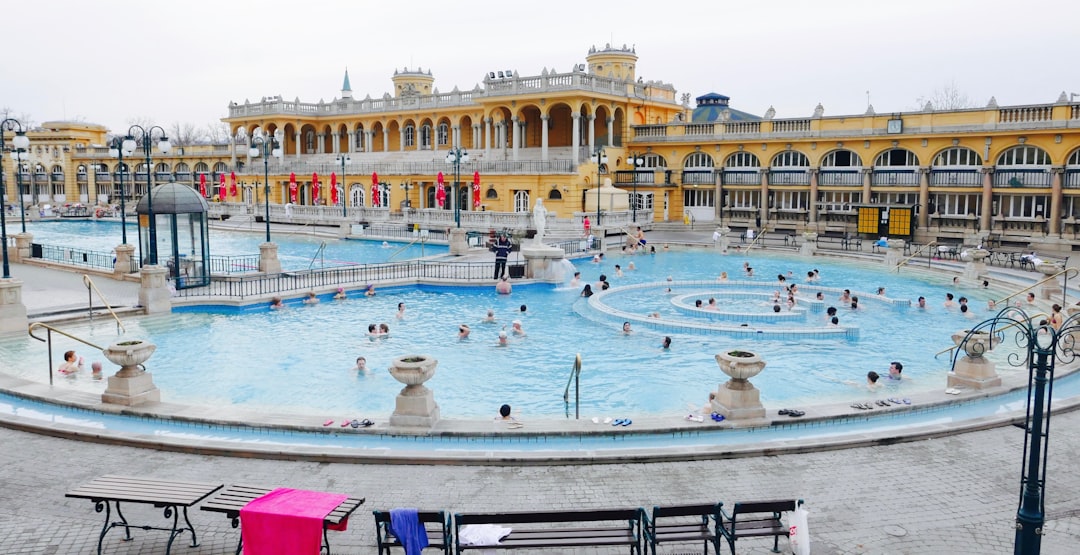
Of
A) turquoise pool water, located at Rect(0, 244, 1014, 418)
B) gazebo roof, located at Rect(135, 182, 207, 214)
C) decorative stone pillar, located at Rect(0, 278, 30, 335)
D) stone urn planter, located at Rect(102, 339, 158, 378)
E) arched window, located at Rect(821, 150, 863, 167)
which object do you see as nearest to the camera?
stone urn planter, located at Rect(102, 339, 158, 378)

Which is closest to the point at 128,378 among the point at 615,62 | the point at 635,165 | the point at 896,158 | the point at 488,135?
the point at 635,165

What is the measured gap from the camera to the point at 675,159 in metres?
54.7

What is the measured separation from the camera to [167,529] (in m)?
8.54

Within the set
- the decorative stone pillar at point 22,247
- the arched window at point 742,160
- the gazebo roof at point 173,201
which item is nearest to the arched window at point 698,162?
the arched window at point 742,160

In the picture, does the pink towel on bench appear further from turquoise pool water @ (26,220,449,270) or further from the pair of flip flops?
turquoise pool water @ (26,220,449,270)

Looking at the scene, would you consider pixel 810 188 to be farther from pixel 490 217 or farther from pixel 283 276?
pixel 283 276

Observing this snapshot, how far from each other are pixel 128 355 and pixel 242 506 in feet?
20.8

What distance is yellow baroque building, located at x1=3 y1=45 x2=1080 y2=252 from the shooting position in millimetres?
41250

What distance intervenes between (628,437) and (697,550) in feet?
11.9

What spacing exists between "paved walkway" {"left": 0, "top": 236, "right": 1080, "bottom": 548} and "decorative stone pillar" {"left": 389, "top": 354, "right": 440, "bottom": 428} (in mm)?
1401

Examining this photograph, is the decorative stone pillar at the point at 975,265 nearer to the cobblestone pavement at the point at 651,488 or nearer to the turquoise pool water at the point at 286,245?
the cobblestone pavement at the point at 651,488

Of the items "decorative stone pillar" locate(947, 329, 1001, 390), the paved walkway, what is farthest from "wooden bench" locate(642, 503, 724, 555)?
"decorative stone pillar" locate(947, 329, 1001, 390)

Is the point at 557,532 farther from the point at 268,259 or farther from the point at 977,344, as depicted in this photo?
the point at 268,259

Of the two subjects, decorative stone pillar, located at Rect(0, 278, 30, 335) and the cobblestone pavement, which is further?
decorative stone pillar, located at Rect(0, 278, 30, 335)
